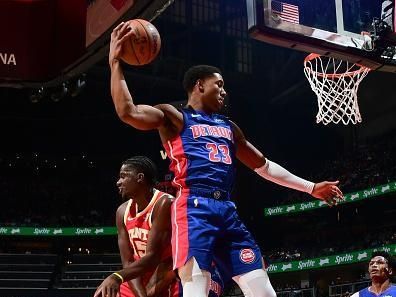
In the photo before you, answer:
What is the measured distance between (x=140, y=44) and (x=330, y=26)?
326 cm

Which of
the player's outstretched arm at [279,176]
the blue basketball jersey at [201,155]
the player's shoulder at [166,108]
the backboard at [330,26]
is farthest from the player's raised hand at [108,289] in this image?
the backboard at [330,26]

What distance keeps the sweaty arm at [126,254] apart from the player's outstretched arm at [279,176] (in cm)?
87

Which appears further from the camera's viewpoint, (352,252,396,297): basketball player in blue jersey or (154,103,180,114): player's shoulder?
(352,252,396,297): basketball player in blue jersey

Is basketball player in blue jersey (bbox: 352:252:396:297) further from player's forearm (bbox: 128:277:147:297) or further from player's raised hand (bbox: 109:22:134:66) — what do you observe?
player's raised hand (bbox: 109:22:134:66)

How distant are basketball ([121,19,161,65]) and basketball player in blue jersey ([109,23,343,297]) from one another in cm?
8

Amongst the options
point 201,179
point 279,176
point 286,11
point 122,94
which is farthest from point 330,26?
point 122,94

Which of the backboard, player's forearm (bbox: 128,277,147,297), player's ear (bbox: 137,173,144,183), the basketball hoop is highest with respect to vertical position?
the basketball hoop

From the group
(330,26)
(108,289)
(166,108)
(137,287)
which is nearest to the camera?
(108,289)

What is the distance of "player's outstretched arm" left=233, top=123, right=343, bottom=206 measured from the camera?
365 cm

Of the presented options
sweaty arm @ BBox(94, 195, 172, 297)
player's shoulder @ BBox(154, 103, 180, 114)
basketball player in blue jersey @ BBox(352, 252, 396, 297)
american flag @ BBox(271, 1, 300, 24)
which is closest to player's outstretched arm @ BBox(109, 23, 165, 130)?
player's shoulder @ BBox(154, 103, 180, 114)

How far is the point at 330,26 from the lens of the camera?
A: 5.91 metres

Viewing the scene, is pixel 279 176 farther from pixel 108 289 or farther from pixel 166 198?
pixel 108 289

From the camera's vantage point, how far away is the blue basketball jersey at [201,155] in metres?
3.21

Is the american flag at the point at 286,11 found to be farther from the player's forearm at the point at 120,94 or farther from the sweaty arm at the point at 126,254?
the player's forearm at the point at 120,94
